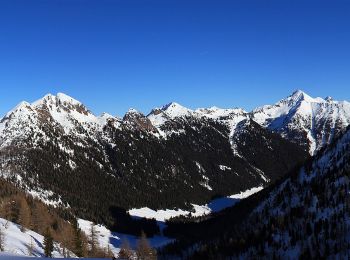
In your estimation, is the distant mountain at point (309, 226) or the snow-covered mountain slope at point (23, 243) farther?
the snow-covered mountain slope at point (23, 243)

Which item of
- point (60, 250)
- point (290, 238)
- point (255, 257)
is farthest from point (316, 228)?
point (60, 250)

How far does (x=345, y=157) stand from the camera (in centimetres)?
18650

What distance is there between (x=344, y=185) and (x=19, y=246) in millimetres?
109115

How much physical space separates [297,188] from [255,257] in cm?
8221

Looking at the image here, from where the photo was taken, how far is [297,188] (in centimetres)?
19962

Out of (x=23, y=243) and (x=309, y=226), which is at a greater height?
(x=23, y=243)

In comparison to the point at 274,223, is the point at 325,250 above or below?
below

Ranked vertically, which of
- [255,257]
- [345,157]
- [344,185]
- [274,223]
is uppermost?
[345,157]

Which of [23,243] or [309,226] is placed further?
[23,243]

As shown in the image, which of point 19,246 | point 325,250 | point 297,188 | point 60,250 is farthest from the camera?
point 297,188

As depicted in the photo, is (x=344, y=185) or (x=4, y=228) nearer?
(x=344, y=185)

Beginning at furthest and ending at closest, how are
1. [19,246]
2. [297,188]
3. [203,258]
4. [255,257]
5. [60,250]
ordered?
[297,188] < [60,250] < [19,246] < [203,258] < [255,257]

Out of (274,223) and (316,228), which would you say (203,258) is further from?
(316,228)

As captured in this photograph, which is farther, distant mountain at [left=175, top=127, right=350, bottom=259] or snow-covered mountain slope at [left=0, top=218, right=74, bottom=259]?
snow-covered mountain slope at [left=0, top=218, right=74, bottom=259]
